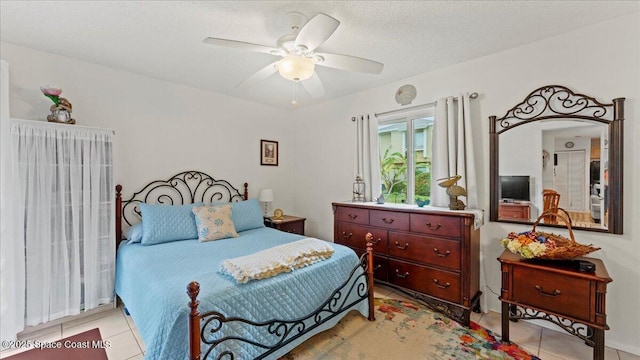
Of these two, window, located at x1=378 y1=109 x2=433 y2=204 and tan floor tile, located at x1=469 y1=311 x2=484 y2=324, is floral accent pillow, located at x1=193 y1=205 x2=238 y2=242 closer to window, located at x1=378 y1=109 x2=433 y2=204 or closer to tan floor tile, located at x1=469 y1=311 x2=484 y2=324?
window, located at x1=378 y1=109 x2=433 y2=204

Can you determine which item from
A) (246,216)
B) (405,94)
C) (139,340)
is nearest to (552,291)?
(405,94)

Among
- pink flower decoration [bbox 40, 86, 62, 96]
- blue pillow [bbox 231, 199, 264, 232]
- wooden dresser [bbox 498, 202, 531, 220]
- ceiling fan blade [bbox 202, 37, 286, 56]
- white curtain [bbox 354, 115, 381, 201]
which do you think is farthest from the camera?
white curtain [bbox 354, 115, 381, 201]

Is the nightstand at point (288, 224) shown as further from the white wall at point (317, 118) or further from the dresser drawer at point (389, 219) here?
the dresser drawer at point (389, 219)

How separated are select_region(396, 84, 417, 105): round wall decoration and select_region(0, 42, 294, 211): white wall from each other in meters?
2.09

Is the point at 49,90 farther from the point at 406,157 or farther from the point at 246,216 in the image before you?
the point at 406,157

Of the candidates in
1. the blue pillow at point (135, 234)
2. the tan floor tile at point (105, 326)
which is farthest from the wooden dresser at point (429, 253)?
the tan floor tile at point (105, 326)

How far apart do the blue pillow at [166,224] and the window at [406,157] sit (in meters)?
2.41

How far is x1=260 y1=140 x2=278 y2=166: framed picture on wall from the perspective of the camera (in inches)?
169

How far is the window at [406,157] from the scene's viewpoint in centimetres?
317

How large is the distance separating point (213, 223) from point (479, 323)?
2.84 metres

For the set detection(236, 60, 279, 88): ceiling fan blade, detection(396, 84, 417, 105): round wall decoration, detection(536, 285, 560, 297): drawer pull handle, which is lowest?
detection(536, 285, 560, 297): drawer pull handle

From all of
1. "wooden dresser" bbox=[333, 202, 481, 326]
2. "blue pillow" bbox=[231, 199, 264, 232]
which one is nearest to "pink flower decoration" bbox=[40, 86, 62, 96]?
"blue pillow" bbox=[231, 199, 264, 232]

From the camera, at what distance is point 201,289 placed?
5.31 feet

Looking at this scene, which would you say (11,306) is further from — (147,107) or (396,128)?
(396,128)
